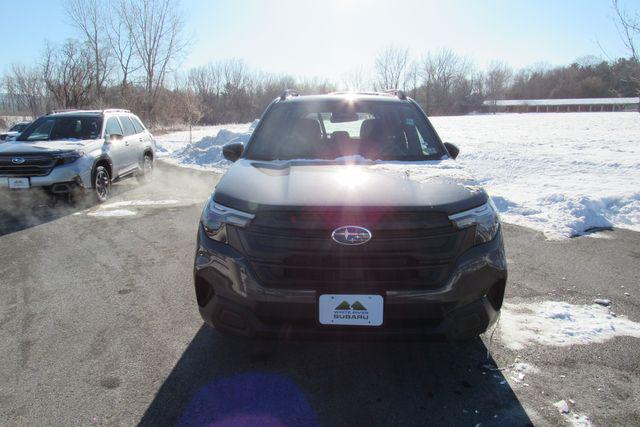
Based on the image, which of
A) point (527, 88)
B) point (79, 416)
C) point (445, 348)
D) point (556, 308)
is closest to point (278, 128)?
point (445, 348)

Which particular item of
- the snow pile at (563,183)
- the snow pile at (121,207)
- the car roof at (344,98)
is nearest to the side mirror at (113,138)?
the snow pile at (121,207)

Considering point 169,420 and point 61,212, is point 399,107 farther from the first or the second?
point 61,212

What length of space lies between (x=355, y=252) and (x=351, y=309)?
Answer: 0.30 meters

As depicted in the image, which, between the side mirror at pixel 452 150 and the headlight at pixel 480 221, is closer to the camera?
the headlight at pixel 480 221

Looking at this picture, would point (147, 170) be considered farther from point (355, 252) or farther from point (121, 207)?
point (355, 252)

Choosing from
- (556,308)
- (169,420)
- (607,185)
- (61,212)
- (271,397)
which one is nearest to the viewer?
(169,420)

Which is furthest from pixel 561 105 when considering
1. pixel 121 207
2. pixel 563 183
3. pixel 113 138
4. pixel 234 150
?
pixel 234 150

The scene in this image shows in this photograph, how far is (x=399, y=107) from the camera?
167 inches

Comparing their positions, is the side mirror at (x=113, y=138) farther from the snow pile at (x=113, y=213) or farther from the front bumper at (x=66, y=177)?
the snow pile at (x=113, y=213)

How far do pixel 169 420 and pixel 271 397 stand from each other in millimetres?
563

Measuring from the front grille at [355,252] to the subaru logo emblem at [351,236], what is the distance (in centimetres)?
2

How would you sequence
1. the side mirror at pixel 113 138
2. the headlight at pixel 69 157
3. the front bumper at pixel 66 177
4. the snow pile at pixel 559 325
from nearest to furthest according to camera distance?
the snow pile at pixel 559 325 < the front bumper at pixel 66 177 < the headlight at pixel 69 157 < the side mirror at pixel 113 138

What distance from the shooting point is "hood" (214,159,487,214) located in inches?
98.0

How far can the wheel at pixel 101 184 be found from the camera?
828cm
